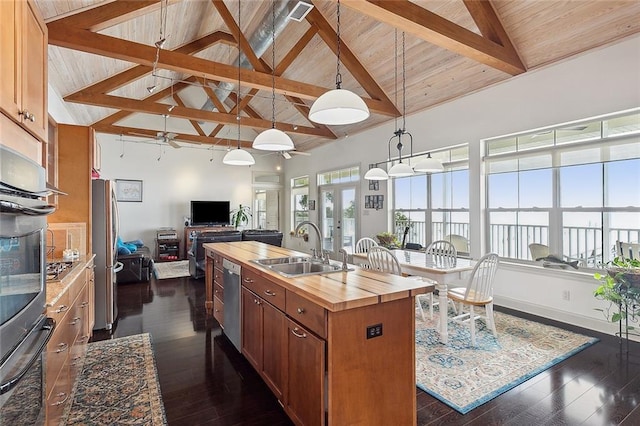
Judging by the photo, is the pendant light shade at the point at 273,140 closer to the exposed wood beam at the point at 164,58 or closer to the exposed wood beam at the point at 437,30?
the exposed wood beam at the point at 437,30

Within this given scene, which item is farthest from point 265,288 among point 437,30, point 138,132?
point 138,132

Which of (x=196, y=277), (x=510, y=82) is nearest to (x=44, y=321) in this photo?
(x=196, y=277)

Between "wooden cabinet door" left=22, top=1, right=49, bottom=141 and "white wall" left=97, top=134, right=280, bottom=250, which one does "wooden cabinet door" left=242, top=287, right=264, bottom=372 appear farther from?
"white wall" left=97, top=134, right=280, bottom=250

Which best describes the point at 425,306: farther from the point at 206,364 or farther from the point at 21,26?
the point at 21,26

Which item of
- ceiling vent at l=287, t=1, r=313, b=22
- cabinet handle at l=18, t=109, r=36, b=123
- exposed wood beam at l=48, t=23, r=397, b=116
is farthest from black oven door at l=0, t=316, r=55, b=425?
ceiling vent at l=287, t=1, r=313, b=22

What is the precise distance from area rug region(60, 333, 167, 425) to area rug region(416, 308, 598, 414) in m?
2.03

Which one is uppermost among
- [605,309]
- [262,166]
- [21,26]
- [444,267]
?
[262,166]

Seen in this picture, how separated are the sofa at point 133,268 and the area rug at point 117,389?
281cm

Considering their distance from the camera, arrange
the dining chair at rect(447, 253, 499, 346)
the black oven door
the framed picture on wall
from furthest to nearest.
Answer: the framed picture on wall < the dining chair at rect(447, 253, 499, 346) < the black oven door

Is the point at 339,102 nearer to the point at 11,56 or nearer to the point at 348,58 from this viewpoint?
the point at 11,56

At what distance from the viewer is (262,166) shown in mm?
10703

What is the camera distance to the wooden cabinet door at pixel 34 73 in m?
1.48

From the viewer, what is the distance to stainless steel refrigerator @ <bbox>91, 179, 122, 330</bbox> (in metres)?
3.47

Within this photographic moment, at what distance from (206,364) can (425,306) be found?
2.95 m
